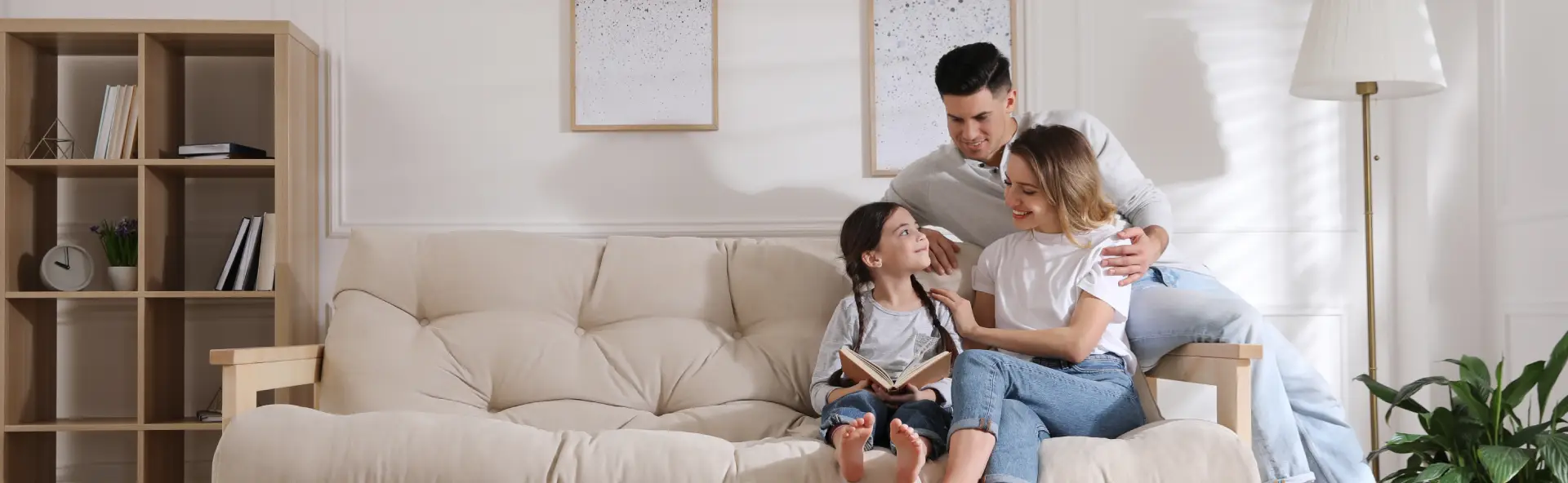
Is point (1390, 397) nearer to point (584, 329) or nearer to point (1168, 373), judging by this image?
point (1168, 373)

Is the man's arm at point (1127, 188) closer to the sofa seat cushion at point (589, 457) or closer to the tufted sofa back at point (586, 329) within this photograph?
the tufted sofa back at point (586, 329)

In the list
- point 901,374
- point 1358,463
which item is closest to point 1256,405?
point 1358,463

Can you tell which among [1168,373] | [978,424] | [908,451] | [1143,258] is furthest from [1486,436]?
[908,451]

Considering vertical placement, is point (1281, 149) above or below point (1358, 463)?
above

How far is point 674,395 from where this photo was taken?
2.12 meters

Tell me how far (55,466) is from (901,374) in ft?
7.80

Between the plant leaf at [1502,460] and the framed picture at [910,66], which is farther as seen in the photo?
the framed picture at [910,66]

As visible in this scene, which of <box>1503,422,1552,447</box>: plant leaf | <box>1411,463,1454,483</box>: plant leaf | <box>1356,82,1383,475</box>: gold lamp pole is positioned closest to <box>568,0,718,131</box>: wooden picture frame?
<box>1356,82,1383,475</box>: gold lamp pole

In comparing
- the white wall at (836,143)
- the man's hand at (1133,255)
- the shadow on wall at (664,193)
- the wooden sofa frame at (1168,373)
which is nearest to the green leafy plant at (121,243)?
the white wall at (836,143)

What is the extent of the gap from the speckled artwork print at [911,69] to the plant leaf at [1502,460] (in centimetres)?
142

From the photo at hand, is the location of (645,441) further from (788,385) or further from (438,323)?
(438,323)

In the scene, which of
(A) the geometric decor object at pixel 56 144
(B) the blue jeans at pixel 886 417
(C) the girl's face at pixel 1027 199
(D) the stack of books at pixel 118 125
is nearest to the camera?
(B) the blue jeans at pixel 886 417

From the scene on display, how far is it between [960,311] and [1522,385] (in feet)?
3.37

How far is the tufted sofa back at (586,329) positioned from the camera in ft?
6.78
